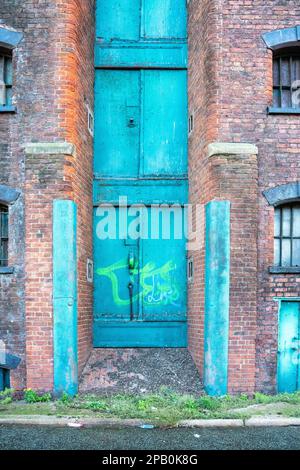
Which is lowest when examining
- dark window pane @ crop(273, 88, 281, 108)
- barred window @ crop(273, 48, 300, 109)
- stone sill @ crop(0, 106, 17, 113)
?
stone sill @ crop(0, 106, 17, 113)

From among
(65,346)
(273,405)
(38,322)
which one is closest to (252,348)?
(273,405)

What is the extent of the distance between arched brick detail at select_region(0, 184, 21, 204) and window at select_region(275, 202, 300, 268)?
481cm

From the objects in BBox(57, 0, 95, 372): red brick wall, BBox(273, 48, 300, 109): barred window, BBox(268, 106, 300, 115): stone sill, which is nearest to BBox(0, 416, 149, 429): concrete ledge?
BBox(57, 0, 95, 372): red brick wall

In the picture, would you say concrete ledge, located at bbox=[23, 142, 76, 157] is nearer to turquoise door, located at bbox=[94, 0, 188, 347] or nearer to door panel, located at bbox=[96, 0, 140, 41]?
turquoise door, located at bbox=[94, 0, 188, 347]

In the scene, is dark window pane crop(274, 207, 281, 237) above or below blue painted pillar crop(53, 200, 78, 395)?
above

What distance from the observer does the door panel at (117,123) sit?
9.18 metres

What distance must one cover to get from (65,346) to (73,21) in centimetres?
581

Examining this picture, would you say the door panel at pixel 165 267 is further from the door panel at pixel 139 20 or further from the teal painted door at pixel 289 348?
the door panel at pixel 139 20

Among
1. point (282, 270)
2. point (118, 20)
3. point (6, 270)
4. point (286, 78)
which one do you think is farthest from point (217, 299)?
point (118, 20)

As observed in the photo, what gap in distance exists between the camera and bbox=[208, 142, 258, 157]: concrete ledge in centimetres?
758

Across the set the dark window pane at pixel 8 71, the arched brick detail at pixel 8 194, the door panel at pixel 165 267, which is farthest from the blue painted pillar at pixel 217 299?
the dark window pane at pixel 8 71

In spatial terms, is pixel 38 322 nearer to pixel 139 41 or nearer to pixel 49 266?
pixel 49 266

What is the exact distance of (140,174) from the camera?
29.9ft

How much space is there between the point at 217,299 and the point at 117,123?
14.4ft
